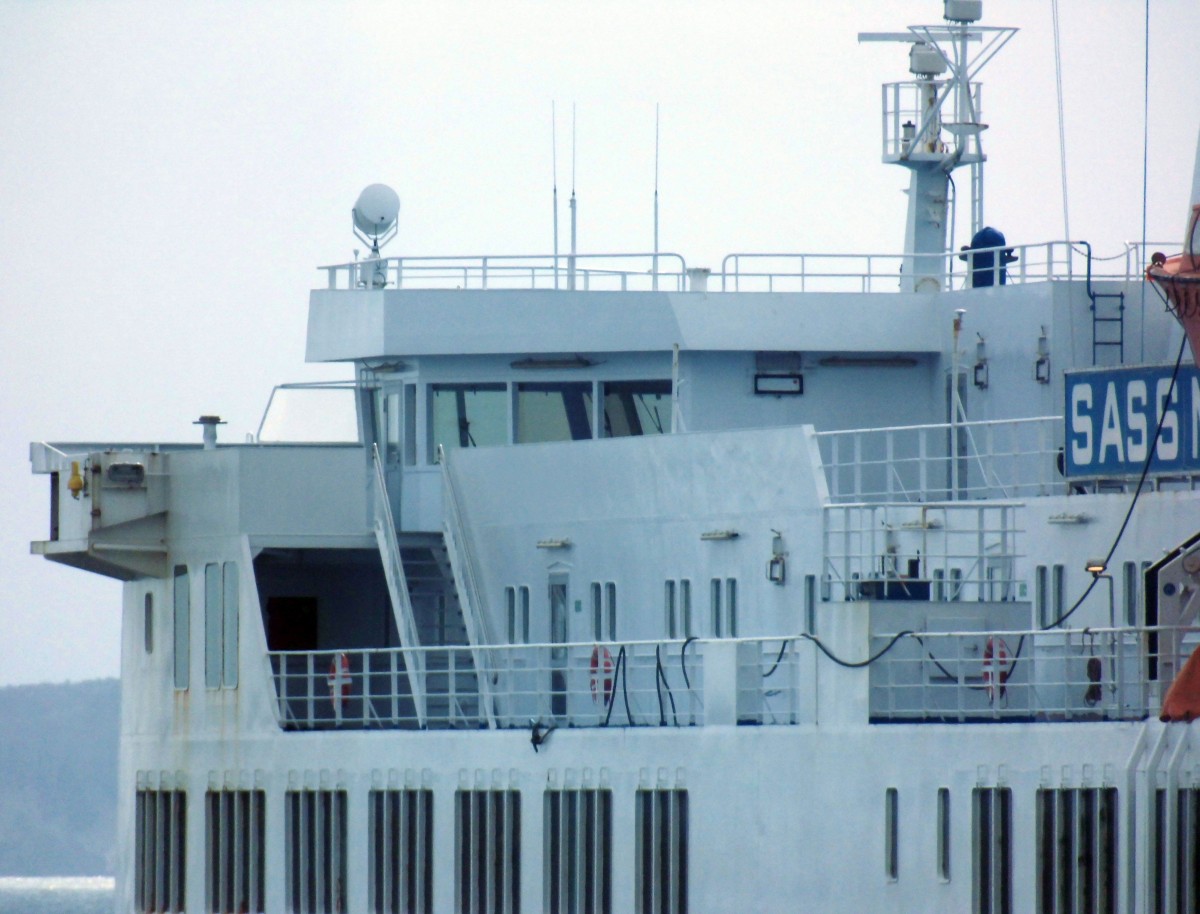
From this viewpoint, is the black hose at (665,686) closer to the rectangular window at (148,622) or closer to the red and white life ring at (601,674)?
the red and white life ring at (601,674)

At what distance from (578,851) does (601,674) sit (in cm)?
261

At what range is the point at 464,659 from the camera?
38906mm

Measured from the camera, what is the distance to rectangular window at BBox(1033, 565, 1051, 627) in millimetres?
32312

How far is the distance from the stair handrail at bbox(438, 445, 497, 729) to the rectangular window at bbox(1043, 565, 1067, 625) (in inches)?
299

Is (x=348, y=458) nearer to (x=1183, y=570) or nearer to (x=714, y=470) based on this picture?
(x=714, y=470)

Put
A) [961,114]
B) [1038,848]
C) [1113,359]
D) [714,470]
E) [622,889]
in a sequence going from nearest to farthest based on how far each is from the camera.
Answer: [1038,848] < [622,889] < [714,470] < [1113,359] < [961,114]

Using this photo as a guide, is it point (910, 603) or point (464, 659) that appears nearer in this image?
point (910, 603)

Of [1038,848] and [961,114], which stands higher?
[961,114]

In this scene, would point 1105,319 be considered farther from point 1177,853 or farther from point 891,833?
point 1177,853

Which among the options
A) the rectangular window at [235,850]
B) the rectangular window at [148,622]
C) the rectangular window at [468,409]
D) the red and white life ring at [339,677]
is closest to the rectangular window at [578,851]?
the red and white life ring at [339,677]

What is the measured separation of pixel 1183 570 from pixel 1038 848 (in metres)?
2.99

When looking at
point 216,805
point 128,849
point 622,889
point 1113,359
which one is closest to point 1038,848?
point 622,889

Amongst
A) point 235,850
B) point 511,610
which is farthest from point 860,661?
point 235,850

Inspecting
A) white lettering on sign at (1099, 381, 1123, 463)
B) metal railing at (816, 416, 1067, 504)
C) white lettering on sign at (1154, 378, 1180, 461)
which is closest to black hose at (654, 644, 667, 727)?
metal railing at (816, 416, 1067, 504)
